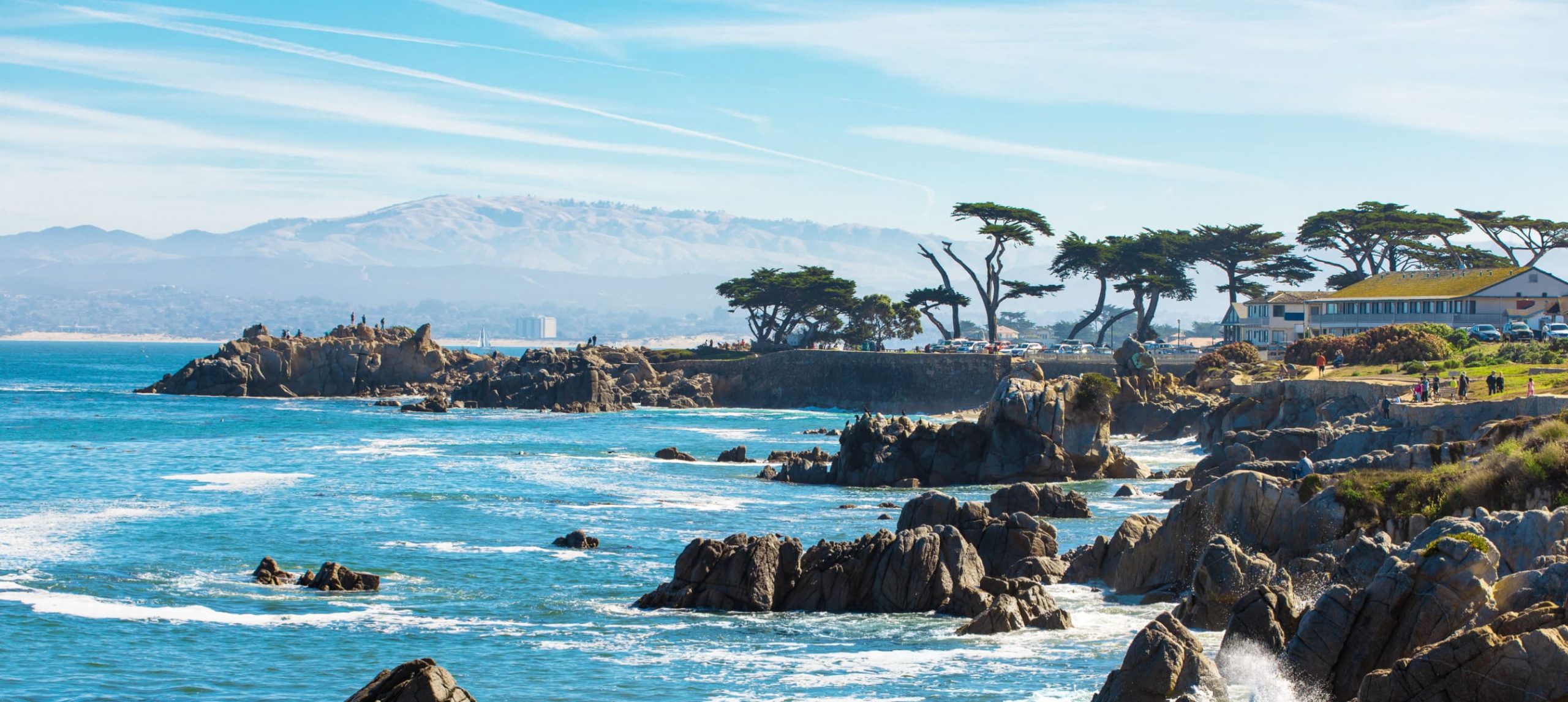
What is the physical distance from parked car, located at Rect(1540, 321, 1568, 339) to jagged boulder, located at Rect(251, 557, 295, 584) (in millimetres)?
65151

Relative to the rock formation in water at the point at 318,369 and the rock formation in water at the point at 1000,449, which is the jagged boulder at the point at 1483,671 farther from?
the rock formation in water at the point at 318,369

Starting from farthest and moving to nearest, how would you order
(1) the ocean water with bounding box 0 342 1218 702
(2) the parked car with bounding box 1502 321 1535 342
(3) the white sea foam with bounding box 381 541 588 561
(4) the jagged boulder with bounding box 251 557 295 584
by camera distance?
(2) the parked car with bounding box 1502 321 1535 342
(3) the white sea foam with bounding box 381 541 588 561
(4) the jagged boulder with bounding box 251 557 295 584
(1) the ocean water with bounding box 0 342 1218 702

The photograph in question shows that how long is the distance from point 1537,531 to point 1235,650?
561 centimetres

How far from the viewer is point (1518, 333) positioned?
80.9 metres

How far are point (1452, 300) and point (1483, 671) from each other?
85284 millimetres

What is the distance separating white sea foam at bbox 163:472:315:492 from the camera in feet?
185

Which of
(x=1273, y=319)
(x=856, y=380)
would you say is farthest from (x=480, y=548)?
(x=1273, y=319)

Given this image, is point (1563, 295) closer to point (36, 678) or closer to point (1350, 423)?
point (1350, 423)

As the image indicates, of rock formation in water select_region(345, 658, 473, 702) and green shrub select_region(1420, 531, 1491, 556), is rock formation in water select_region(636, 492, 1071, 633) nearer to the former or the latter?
green shrub select_region(1420, 531, 1491, 556)

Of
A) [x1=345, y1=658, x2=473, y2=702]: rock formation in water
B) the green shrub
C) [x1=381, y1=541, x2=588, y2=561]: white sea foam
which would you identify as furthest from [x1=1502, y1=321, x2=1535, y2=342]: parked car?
[x1=345, y1=658, x2=473, y2=702]: rock formation in water

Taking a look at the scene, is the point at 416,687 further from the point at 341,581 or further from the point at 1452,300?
the point at 1452,300

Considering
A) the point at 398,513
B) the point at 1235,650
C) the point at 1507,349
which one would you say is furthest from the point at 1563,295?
the point at 1235,650

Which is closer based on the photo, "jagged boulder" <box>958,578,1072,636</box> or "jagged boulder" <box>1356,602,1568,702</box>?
"jagged boulder" <box>1356,602,1568,702</box>

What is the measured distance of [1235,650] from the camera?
870 inches
